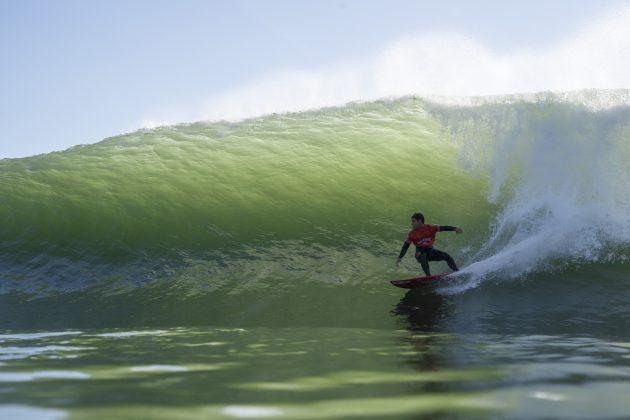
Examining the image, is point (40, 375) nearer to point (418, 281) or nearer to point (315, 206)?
point (418, 281)

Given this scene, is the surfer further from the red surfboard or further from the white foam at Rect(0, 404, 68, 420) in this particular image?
the white foam at Rect(0, 404, 68, 420)

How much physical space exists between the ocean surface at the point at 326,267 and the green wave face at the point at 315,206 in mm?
46

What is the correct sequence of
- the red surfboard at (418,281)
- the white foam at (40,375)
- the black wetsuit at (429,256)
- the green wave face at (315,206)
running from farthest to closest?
the green wave face at (315,206)
the black wetsuit at (429,256)
the red surfboard at (418,281)
the white foam at (40,375)

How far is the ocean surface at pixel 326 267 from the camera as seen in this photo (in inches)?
104

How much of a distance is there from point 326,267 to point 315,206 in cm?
263

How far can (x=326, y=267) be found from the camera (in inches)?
348

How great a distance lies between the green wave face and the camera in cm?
872

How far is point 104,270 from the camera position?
9383 millimetres

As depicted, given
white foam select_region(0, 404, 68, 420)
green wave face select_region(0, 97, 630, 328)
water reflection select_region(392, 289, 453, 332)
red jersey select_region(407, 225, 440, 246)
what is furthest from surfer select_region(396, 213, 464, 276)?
white foam select_region(0, 404, 68, 420)

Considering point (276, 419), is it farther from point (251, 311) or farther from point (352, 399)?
point (251, 311)

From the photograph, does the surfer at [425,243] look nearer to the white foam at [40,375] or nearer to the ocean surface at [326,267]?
the ocean surface at [326,267]

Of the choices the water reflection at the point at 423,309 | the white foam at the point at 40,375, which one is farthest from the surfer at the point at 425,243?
the white foam at the point at 40,375

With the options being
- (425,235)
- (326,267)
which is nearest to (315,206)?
(326,267)

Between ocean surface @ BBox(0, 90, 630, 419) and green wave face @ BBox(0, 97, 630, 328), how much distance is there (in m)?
0.05
